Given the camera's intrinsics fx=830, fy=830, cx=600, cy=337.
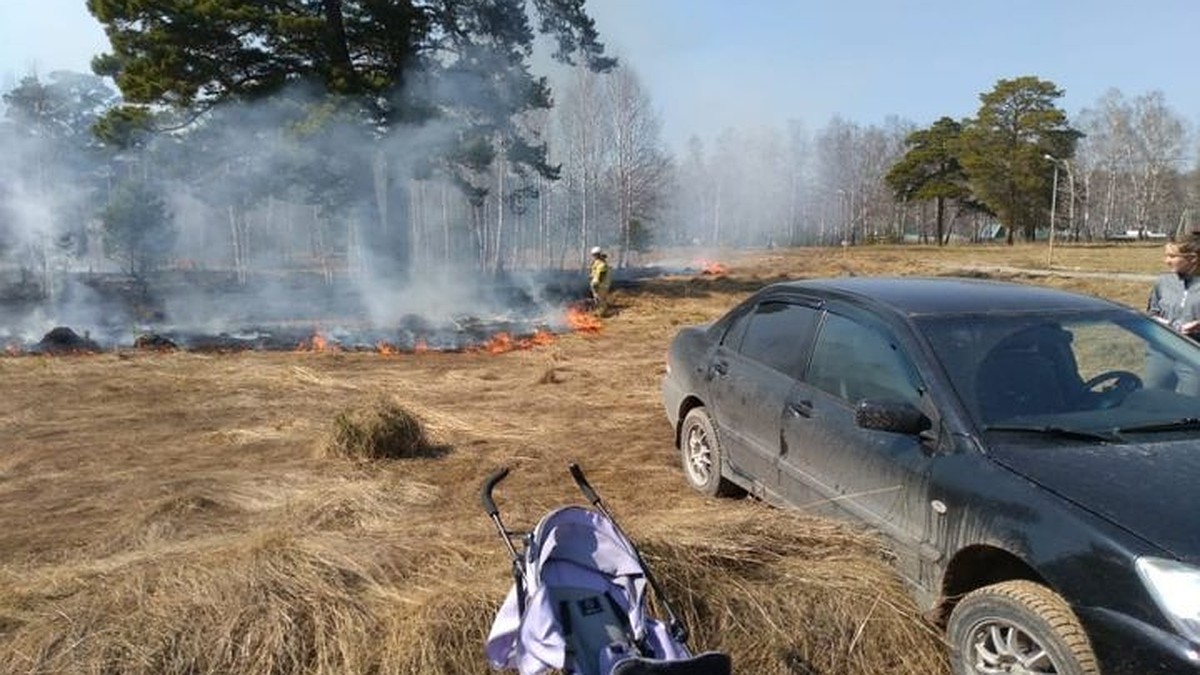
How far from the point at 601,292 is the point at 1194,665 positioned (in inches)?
634

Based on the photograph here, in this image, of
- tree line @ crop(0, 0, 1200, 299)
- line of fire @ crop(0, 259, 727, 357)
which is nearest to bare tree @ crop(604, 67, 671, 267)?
tree line @ crop(0, 0, 1200, 299)

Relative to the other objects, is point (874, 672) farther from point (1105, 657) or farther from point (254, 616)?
point (254, 616)

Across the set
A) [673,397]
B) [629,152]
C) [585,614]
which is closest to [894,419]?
[585,614]

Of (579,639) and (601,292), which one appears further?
(601,292)

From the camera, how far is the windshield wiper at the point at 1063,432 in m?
3.15

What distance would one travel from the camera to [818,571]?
3547 mm

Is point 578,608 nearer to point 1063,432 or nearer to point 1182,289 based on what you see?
point 1063,432

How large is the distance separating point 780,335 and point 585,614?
94.3 inches

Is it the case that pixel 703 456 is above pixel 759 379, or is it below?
below

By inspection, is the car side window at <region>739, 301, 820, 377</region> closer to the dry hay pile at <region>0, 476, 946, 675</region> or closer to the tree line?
the dry hay pile at <region>0, 476, 946, 675</region>

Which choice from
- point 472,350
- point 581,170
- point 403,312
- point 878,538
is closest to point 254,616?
point 878,538

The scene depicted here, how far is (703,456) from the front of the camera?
5.28 meters

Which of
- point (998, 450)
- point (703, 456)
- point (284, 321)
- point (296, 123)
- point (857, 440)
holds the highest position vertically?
point (296, 123)

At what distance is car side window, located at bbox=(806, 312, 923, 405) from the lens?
3.65 metres
